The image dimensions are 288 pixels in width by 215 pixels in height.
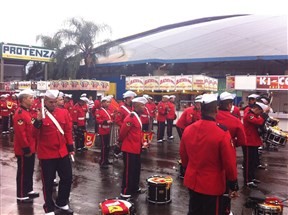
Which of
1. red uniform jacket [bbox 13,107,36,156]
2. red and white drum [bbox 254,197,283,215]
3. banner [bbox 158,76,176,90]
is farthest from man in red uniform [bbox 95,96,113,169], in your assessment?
banner [bbox 158,76,176,90]

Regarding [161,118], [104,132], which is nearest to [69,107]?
[161,118]

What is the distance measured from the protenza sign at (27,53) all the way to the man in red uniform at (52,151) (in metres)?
26.6

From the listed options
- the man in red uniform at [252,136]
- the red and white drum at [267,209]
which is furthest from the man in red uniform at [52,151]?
the man in red uniform at [252,136]

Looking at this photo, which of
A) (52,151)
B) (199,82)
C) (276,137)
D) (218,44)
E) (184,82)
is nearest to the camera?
(52,151)

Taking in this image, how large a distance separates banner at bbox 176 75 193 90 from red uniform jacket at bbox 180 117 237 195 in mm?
15404

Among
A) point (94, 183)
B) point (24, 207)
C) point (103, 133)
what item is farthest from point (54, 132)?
point (103, 133)

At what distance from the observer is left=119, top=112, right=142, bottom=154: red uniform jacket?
6242 millimetres

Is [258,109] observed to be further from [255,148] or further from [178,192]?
[178,192]

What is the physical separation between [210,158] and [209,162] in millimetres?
48

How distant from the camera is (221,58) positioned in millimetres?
27469

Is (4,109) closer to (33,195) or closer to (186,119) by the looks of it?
(33,195)

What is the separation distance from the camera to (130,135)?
629 cm

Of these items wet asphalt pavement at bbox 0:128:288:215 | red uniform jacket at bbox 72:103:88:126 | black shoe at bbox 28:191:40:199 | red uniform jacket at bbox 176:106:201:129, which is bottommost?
wet asphalt pavement at bbox 0:128:288:215

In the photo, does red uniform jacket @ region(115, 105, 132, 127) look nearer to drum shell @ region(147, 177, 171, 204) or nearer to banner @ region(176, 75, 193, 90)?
drum shell @ region(147, 177, 171, 204)
